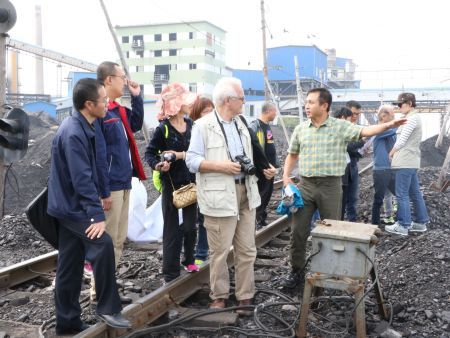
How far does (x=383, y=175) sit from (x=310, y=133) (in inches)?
114

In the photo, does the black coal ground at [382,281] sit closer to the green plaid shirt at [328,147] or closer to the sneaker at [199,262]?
the sneaker at [199,262]

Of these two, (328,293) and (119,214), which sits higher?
(119,214)

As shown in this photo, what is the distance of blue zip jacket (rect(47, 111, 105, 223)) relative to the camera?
3.47 m

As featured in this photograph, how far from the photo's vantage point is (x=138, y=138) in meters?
25.6

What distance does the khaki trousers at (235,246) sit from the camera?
14.4 ft

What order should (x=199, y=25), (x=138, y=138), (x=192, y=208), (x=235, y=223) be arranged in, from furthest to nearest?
(x=199, y=25)
(x=138, y=138)
(x=192, y=208)
(x=235, y=223)

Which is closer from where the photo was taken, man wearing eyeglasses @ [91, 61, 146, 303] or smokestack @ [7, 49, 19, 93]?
man wearing eyeglasses @ [91, 61, 146, 303]

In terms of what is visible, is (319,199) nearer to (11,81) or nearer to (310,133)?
(310,133)

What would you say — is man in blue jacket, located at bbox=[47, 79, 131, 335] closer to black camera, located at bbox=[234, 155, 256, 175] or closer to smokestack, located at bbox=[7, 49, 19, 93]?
black camera, located at bbox=[234, 155, 256, 175]

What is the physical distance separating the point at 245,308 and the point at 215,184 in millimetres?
1187

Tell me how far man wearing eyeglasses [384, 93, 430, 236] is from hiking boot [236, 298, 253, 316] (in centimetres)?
351

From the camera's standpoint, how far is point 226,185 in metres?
4.29

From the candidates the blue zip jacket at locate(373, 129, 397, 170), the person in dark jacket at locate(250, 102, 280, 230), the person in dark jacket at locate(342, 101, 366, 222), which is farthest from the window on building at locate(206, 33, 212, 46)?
the blue zip jacket at locate(373, 129, 397, 170)

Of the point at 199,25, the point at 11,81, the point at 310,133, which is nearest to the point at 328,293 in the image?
the point at 310,133
